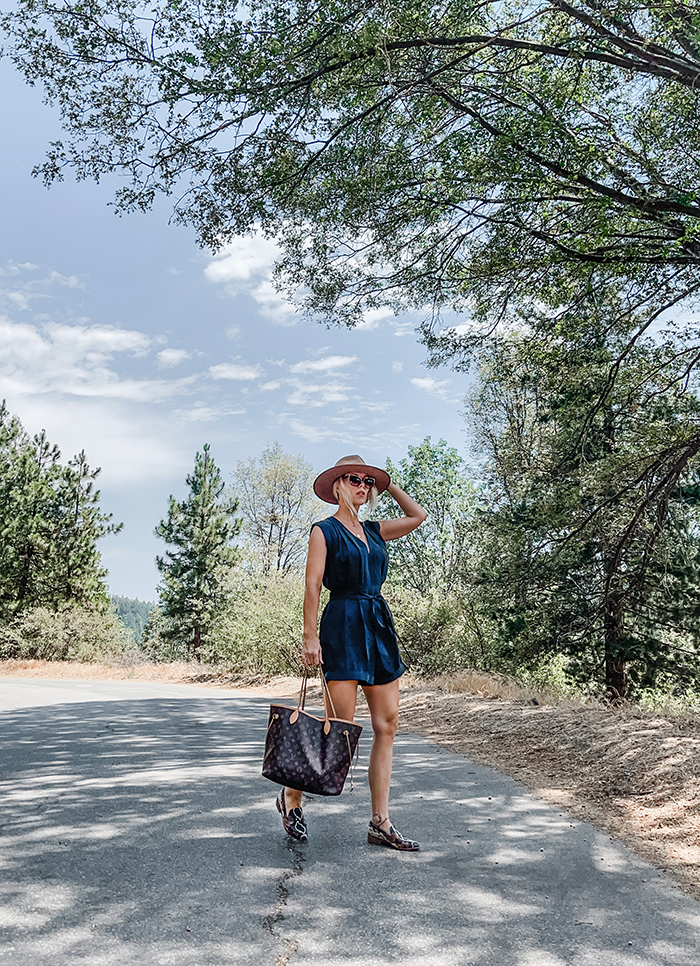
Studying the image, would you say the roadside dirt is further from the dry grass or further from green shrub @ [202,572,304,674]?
green shrub @ [202,572,304,674]

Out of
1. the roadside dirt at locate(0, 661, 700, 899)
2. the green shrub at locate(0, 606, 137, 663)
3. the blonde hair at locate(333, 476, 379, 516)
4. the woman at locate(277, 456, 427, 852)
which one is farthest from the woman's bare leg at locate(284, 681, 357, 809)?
the green shrub at locate(0, 606, 137, 663)

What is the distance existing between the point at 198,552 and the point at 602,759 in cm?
3409

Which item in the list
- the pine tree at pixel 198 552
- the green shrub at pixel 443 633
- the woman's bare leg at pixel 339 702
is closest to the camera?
the woman's bare leg at pixel 339 702

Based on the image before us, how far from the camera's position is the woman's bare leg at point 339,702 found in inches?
153

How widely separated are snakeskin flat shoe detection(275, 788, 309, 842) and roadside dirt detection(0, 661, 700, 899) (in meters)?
1.85

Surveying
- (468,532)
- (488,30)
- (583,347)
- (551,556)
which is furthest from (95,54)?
(468,532)

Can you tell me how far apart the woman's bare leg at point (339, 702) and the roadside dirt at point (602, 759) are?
180 centimetres

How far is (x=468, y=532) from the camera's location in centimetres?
1800

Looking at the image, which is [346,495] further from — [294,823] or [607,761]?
[607,761]

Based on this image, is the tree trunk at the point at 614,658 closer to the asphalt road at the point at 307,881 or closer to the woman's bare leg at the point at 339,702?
the asphalt road at the point at 307,881

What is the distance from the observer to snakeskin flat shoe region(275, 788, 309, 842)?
3852 mm

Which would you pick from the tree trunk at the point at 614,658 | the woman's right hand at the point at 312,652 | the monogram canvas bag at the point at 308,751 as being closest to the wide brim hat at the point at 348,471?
the woman's right hand at the point at 312,652

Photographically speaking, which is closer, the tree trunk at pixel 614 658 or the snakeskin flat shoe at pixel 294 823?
the snakeskin flat shoe at pixel 294 823

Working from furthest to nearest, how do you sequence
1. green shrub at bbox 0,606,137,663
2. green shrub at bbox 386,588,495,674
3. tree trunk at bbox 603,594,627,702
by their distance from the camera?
green shrub at bbox 0,606,137,663
green shrub at bbox 386,588,495,674
tree trunk at bbox 603,594,627,702
